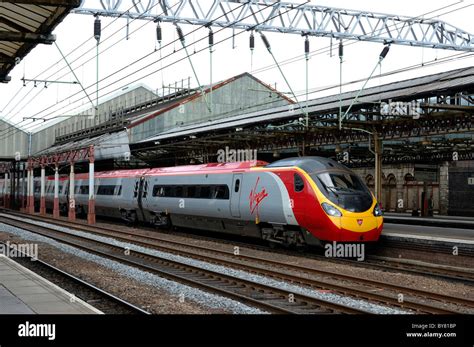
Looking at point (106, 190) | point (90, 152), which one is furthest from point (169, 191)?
point (106, 190)

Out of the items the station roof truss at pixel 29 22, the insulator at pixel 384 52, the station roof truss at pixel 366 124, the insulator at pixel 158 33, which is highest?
the insulator at pixel 158 33

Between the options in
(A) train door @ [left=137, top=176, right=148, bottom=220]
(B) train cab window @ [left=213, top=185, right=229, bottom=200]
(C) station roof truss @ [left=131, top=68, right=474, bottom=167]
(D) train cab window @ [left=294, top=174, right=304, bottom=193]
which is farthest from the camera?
(A) train door @ [left=137, top=176, right=148, bottom=220]

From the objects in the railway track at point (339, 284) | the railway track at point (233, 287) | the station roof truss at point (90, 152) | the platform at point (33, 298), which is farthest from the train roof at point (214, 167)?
the platform at point (33, 298)

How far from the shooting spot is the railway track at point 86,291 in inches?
417

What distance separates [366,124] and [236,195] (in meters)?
5.79

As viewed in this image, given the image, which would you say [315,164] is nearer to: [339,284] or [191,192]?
[339,284]

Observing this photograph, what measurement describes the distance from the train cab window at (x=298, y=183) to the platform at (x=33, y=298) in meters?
8.11

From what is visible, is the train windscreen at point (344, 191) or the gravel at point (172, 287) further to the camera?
the train windscreen at point (344, 191)

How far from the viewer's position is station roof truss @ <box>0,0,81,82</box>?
10955 mm

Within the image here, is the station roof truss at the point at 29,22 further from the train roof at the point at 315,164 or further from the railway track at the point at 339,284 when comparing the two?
the train roof at the point at 315,164

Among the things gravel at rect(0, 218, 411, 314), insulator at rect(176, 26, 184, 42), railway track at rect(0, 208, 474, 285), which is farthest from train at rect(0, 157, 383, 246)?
insulator at rect(176, 26, 184, 42)

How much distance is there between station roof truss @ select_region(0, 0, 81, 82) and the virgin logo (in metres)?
8.60

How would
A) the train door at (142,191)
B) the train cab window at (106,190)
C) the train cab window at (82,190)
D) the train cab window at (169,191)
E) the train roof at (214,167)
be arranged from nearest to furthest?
the train roof at (214,167)
the train cab window at (169,191)
the train door at (142,191)
the train cab window at (106,190)
the train cab window at (82,190)

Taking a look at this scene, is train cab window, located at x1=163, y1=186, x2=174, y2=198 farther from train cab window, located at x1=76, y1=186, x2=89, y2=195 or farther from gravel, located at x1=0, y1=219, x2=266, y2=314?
train cab window, located at x1=76, y1=186, x2=89, y2=195
